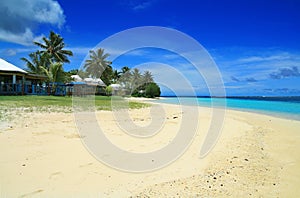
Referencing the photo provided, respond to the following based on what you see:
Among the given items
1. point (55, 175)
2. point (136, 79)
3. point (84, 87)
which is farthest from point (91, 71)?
point (55, 175)

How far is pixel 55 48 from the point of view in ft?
109

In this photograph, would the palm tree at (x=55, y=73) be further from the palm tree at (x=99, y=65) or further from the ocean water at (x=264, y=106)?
the ocean water at (x=264, y=106)

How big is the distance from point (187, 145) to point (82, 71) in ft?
135

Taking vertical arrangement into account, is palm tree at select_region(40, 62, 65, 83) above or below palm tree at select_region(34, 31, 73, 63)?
below

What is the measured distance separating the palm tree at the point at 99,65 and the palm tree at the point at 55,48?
9.60 metres

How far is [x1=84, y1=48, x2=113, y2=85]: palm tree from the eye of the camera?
43000mm

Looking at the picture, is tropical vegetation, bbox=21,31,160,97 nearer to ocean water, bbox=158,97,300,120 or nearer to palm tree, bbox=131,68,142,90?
palm tree, bbox=131,68,142,90

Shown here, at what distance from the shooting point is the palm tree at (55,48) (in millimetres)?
32688

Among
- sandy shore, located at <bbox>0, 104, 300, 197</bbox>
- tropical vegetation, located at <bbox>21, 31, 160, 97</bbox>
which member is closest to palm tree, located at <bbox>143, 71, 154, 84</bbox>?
tropical vegetation, located at <bbox>21, 31, 160, 97</bbox>

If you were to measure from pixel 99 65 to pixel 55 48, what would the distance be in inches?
435

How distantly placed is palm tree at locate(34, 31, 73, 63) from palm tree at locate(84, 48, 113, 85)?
31.5ft

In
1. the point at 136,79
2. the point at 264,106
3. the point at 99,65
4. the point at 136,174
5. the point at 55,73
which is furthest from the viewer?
the point at 136,79

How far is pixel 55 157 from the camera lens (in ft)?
13.8

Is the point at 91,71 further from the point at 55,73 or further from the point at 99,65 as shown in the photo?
the point at 55,73
